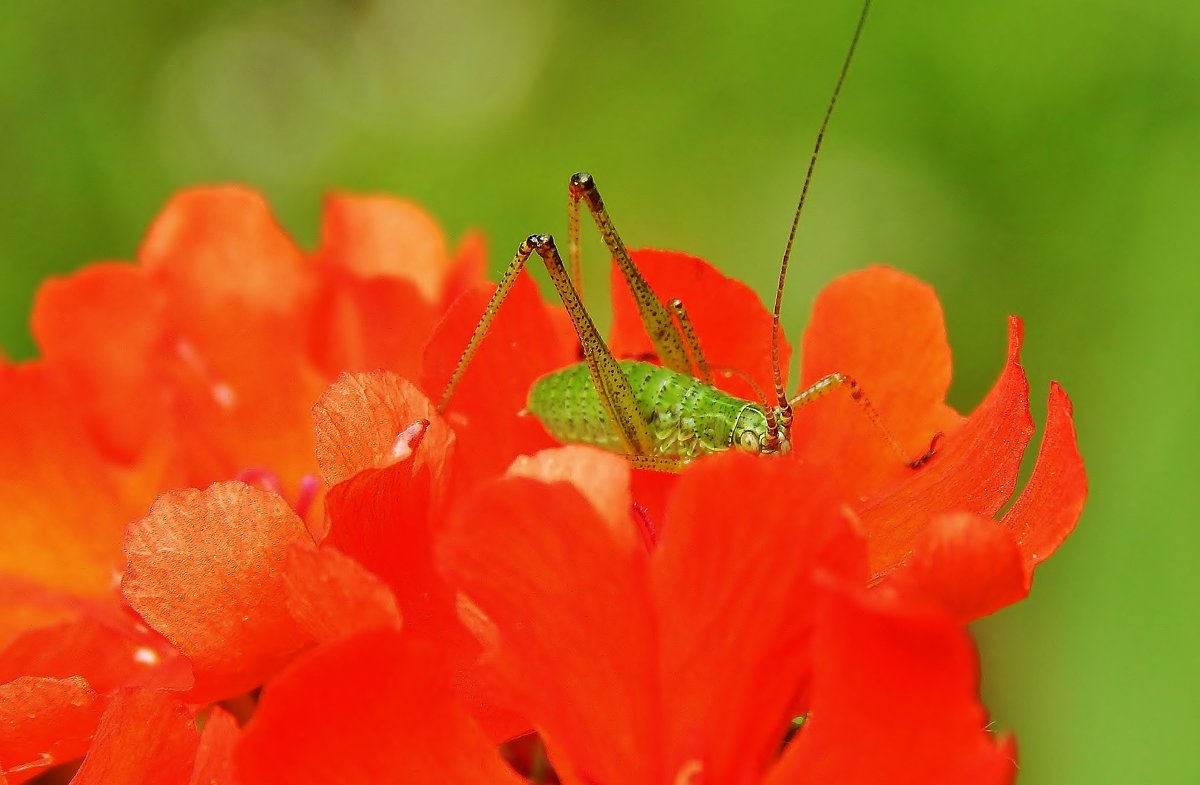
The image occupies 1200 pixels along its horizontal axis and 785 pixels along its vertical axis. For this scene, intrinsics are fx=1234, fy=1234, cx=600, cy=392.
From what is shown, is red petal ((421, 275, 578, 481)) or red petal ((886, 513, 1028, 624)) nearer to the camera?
red petal ((886, 513, 1028, 624))

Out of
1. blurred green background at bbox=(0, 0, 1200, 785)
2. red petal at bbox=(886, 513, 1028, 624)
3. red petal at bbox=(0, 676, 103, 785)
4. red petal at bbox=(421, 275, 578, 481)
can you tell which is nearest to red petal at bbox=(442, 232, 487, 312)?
red petal at bbox=(421, 275, 578, 481)

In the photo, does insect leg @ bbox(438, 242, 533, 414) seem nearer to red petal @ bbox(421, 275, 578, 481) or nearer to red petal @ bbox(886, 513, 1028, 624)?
red petal @ bbox(421, 275, 578, 481)

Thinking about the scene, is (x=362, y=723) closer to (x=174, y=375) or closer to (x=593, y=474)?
(x=593, y=474)

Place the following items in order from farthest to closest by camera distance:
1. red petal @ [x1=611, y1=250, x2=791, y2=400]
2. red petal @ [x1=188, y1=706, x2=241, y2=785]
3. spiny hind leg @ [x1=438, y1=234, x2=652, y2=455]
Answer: spiny hind leg @ [x1=438, y1=234, x2=652, y2=455], red petal @ [x1=611, y1=250, x2=791, y2=400], red petal @ [x1=188, y1=706, x2=241, y2=785]

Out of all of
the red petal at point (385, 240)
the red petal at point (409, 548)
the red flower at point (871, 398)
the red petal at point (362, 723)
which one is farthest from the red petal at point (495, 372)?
the red petal at point (385, 240)

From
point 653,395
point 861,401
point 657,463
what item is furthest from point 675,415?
point 861,401

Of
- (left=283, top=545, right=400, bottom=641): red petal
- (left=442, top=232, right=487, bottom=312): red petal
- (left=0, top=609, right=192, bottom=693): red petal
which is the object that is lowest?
(left=283, top=545, right=400, bottom=641): red petal

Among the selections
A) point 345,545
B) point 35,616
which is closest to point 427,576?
point 345,545
